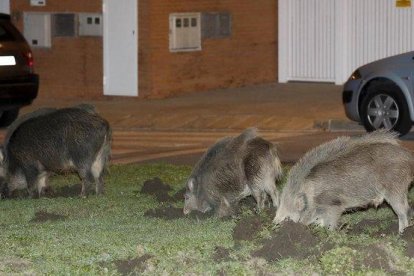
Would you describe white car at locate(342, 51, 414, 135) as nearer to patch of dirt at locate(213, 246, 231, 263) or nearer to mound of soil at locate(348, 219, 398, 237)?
mound of soil at locate(348, 219, 398, 237)

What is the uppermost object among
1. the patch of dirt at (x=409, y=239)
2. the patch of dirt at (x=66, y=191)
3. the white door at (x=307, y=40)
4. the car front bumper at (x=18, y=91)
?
the white door at (x=307, y=40)

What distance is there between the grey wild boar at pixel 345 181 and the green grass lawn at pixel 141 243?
0.20 m

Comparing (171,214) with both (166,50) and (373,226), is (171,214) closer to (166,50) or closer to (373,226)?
(373,226)

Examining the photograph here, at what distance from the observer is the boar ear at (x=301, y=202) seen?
973cm

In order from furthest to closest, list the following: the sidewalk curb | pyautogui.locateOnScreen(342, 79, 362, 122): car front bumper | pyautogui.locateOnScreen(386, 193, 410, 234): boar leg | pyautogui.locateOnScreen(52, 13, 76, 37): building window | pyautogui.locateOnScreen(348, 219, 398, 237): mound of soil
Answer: pyautogui.locateOnScreen(52, 13, 76, 37): building window → the sidewalk curb → pyautogui.locateOnScreen(342, 79, 362, 122): car front bumper → pyautogui.locateOnScreen(348, 219, 398, 237): mound of soil → pyautogui.locateOnScreen(386, 193, 410, 234): boar leg

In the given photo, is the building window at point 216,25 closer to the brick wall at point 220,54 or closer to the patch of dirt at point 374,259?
the brick wall at point 220,54

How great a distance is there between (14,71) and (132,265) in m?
12.2

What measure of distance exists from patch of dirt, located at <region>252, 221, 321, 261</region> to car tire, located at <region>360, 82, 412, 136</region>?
9277mm

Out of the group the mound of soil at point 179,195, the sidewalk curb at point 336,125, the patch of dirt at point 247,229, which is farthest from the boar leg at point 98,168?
the sidewalk curb at point 336,125

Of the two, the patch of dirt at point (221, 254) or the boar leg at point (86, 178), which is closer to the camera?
the patch of dirt at point (221, 254)

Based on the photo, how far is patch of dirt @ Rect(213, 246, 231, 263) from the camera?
A: 29.9 ft

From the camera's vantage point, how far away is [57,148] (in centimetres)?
1285

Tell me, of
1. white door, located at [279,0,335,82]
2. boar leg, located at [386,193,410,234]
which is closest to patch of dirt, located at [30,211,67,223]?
boar leg, located at [386,193,410,234]

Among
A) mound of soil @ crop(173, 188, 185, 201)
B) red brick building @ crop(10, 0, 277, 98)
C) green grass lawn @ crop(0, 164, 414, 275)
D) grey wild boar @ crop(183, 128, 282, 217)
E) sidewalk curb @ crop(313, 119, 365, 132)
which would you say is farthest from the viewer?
red brick building @ crop(10, 0, 277, 98)
